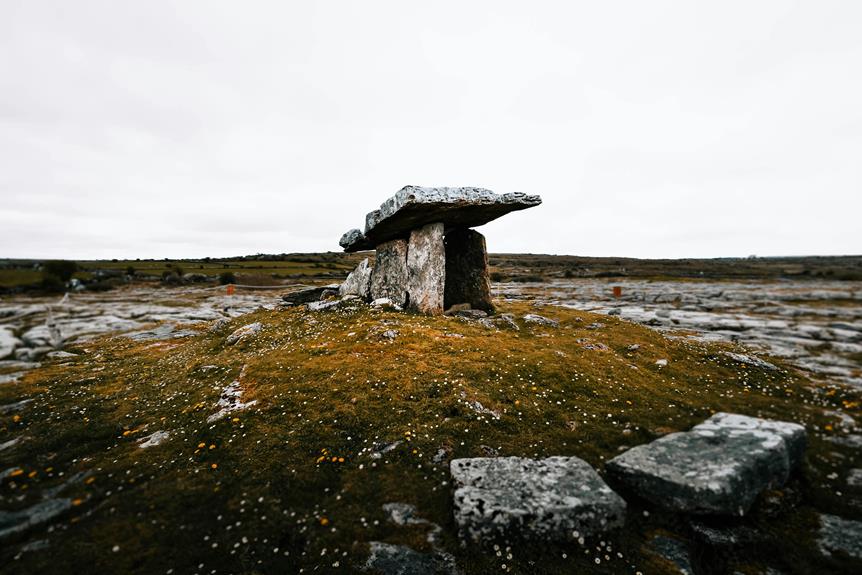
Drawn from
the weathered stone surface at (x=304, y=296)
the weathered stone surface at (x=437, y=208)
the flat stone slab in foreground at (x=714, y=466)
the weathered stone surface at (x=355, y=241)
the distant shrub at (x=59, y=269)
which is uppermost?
the weathered stone surface at (x=437, y=208)

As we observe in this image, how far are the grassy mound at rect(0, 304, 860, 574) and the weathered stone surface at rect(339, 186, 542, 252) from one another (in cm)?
602

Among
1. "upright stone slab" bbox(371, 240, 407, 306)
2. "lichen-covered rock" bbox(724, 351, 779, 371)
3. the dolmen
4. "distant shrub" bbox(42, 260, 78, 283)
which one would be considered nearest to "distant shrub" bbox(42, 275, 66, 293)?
"distant shrub" bbox(42, 260, 78, 283)

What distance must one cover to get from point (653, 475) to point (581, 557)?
1.99m

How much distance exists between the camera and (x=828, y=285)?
15.0 metres

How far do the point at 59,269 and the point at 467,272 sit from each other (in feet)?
70.4

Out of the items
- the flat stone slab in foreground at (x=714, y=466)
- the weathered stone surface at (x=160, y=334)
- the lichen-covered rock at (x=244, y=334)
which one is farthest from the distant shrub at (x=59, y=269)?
the flat stone slab in foreground at (x=714, y=466)

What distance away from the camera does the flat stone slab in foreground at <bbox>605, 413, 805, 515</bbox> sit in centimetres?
600

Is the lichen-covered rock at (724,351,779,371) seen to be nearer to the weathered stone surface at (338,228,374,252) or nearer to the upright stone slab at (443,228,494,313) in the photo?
the upright stone slab at (443,228,494,313)

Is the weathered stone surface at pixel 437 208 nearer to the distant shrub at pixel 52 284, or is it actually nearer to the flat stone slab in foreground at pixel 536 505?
the flat stone slab in foreground at pixel 536 505

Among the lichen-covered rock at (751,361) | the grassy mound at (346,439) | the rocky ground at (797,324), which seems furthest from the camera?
the lichen-covered rock at (751,361)

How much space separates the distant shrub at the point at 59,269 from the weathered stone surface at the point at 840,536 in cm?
2592

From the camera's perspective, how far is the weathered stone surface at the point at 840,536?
5.41 m

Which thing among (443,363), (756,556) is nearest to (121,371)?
(443,363)

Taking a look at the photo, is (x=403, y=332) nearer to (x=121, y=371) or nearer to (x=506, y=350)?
(x=506, y=350)
